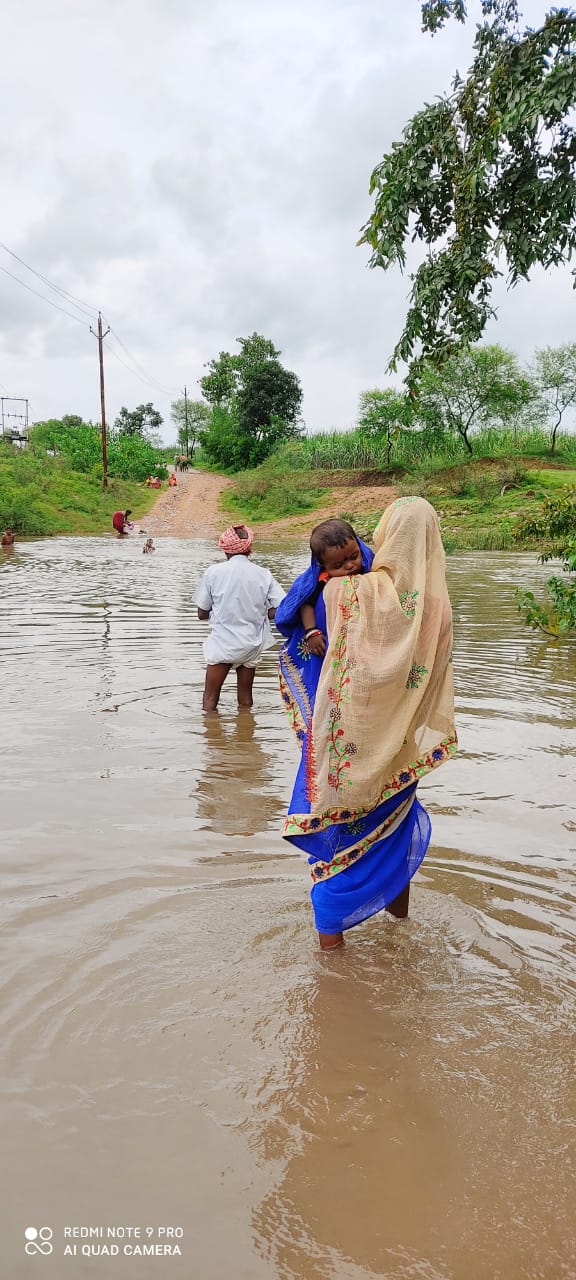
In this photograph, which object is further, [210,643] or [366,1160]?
[210,643]

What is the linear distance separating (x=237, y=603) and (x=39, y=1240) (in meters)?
4.84

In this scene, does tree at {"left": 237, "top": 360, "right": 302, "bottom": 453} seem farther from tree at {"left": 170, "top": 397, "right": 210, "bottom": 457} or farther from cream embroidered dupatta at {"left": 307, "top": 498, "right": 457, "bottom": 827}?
cream embroidered dupatta at {"left": 307, "top": 498, "right": 457, "bottom": 827}

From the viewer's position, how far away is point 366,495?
3606 cm

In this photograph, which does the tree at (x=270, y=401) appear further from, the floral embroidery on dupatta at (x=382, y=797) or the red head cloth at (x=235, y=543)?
the floral embroidery on dupatta at (x=382, y=797)

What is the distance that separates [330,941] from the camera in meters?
3.15

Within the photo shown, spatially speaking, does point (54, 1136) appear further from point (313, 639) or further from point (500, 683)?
point (500, 683)

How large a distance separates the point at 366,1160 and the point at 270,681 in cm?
611

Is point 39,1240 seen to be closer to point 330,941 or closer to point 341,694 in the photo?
point 330,941

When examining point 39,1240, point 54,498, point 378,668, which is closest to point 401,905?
point 378,668

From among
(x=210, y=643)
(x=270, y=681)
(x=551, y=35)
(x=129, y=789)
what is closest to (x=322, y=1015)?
(x=129, y=789)

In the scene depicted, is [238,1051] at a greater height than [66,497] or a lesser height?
lesser

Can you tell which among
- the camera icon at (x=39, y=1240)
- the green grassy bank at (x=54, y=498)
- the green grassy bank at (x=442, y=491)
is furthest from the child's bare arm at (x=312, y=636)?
the green grassy bank at (x=54, y=498)

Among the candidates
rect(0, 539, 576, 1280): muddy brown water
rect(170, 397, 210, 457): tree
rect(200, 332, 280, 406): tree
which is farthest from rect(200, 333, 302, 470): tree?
rect(0, 539, 576, 1280): muddy brown water

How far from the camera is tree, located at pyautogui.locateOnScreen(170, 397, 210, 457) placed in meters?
76.1
